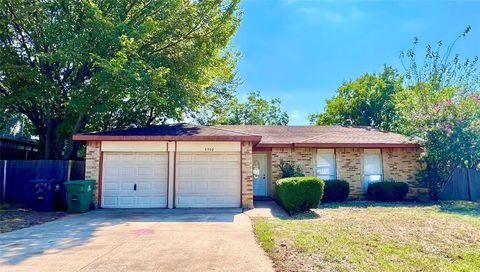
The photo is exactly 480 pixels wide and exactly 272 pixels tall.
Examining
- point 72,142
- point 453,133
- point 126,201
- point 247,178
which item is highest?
point 453,133

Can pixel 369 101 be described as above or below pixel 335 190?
above

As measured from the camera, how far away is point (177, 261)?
17.3ft

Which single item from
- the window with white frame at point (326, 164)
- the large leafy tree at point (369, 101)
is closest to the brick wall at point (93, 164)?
the window with white frame at point (326, 164)

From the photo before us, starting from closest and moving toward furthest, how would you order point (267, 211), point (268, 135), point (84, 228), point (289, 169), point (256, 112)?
point (84, 228) → point (267, 211) → point (289, 169) → point (268, 135) → point (256, 112)

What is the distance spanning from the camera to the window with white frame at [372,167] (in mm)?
15109

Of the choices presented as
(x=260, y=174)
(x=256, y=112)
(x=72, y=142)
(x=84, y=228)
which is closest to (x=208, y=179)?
(x=260, y=174)

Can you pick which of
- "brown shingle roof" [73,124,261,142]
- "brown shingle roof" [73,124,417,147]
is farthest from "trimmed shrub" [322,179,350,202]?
"brown shingle roof" [73,124,261,142]

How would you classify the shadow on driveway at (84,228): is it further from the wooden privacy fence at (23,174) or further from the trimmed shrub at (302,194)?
the wooden privacy fence at (23,174)

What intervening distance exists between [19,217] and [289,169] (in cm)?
985

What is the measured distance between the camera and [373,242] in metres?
6.29

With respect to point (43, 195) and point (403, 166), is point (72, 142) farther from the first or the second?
point (403, 166)

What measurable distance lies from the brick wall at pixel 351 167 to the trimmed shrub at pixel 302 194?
4993 millimetres

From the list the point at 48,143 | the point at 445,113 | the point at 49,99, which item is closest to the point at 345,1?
the point at 445,113

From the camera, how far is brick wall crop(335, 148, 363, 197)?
15.0 meters
